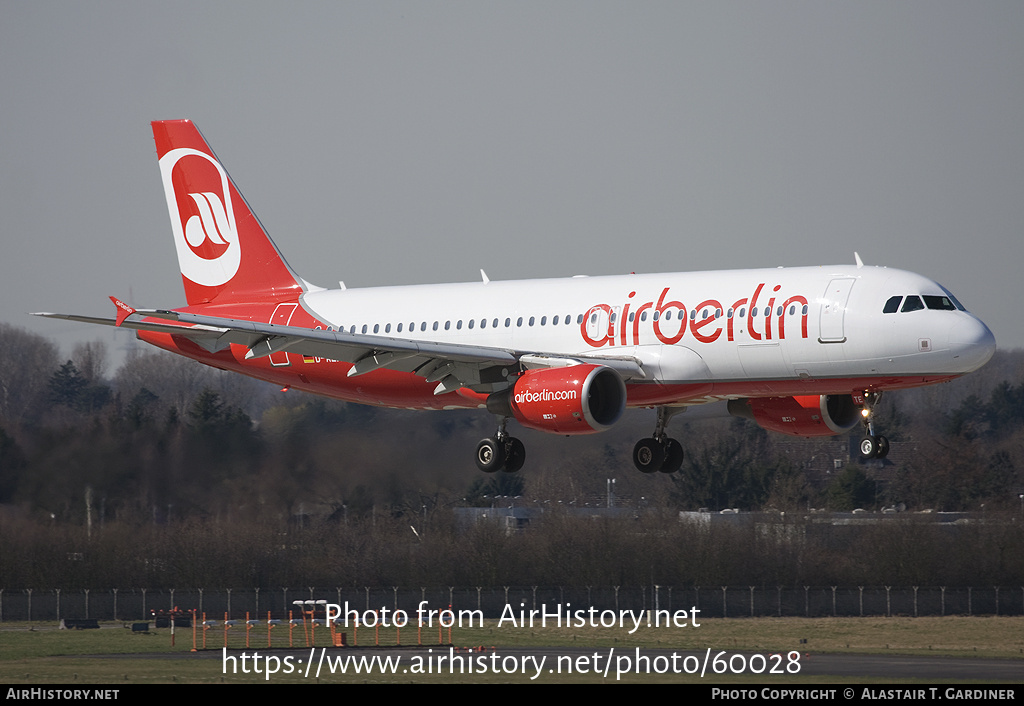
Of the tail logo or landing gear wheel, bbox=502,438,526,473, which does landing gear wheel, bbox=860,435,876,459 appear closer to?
landing gear wheel, bbox=502,438,526,473

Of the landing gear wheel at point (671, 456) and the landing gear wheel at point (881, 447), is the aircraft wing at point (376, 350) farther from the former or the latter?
the landing gear wheel at point (881, 447)

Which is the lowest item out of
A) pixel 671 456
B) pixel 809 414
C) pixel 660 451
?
pixel 671 456

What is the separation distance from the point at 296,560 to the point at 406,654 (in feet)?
40.3

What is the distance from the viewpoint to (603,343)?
40031 millimetres

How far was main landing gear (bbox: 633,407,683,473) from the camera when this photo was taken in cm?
4384

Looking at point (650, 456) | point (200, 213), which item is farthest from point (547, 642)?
point (200, 213)

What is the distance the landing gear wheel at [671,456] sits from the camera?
4384 cm

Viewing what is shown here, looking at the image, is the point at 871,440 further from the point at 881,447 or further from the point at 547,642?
the point at 547,642

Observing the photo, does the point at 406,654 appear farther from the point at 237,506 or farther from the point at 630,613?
the point at 630,613

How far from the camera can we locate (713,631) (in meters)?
58.2

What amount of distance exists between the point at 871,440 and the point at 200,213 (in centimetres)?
2228

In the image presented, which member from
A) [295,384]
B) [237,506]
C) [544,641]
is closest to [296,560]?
[237,506]

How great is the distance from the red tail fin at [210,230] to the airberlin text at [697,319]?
38.3 ft

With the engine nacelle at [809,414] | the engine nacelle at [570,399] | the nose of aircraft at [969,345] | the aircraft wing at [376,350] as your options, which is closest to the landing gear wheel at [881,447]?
the nose of aircraft at [969,345]
